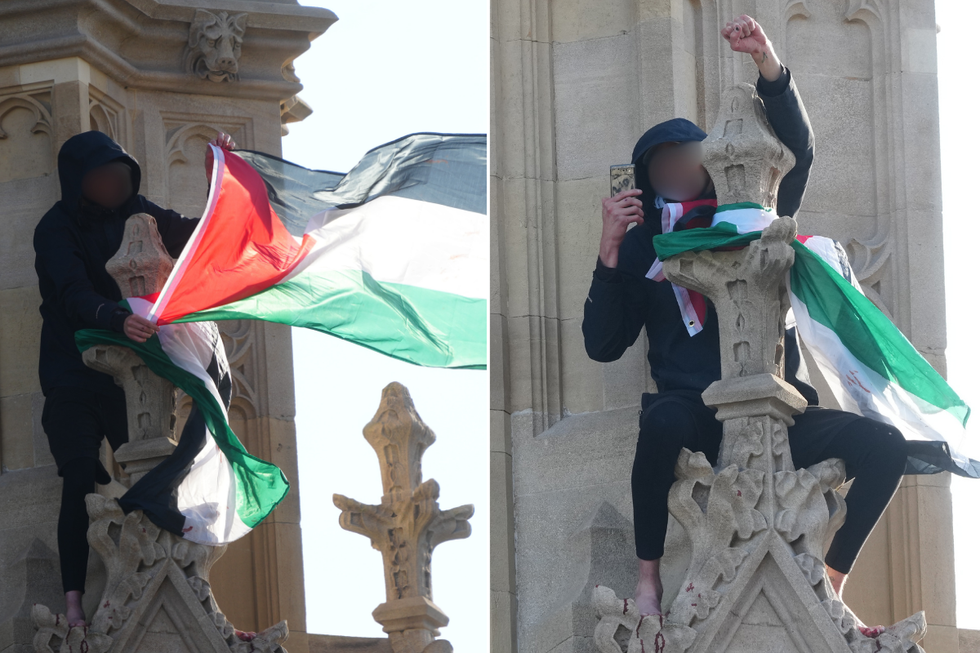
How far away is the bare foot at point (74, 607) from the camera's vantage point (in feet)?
32.7

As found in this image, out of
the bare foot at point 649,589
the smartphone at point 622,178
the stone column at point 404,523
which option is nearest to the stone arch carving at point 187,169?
the stone column at point 404,523

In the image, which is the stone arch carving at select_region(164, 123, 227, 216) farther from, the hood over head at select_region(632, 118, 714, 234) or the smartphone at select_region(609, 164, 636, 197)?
the hood over head at select_region(632, 118, 714, 234)

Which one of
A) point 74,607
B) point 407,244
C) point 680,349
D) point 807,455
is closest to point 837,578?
point 807,455

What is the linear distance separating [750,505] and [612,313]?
105 centimetres

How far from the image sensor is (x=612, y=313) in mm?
9359

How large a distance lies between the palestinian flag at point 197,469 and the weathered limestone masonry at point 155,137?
89 cm

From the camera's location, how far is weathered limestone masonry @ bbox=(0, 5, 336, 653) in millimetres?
11359

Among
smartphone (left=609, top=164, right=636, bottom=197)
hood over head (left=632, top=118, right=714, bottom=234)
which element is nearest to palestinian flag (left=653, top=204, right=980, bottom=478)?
hood over head (left=632, top=118, right=714, bottom=234)

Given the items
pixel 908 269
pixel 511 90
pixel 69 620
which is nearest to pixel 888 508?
pixel 908 269

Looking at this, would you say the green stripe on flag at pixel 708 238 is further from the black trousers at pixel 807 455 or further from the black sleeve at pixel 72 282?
the black sleeve at pixel 72 282

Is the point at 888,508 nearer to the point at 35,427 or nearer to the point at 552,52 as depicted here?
the point at 552,52

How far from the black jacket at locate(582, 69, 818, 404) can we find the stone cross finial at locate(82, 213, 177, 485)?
189 centimetres

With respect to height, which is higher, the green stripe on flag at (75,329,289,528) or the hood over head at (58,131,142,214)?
the hood over head at (58,131,142,214)

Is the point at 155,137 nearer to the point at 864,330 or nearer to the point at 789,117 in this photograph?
the point at 789,117
